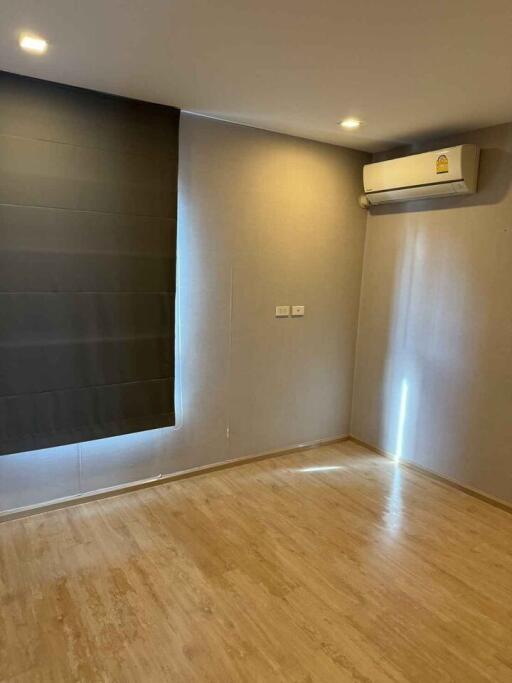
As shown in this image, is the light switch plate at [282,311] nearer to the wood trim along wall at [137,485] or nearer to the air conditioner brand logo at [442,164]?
the wood trim along wall at [137,485]

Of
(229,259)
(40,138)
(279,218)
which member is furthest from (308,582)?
(40,138)

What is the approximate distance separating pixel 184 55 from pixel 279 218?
5.01 ft

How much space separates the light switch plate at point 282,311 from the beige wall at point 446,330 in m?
0.81

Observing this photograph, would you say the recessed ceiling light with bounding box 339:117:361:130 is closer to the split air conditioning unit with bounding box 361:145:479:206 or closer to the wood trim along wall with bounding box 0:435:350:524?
the split air conditioning unit with bounding box 361:145:479:206

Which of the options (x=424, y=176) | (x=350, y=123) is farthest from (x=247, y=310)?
(x=424, y=176)

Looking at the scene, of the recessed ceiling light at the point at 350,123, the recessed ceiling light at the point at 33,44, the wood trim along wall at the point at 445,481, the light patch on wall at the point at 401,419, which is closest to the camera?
the recessed ceiling light at the point at 33,44

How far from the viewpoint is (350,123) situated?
3027 mm

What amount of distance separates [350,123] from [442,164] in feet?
2.23

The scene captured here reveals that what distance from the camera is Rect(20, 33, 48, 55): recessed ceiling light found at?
197 cm

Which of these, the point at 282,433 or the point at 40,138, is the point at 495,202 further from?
the point at 40,138

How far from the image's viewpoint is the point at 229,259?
3291 mm

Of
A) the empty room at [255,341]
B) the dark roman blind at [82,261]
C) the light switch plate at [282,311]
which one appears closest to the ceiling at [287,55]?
the empty room at [255,341]

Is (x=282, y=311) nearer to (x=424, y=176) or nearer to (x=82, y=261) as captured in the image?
(x=424, y=176)

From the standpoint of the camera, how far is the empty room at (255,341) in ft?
6.23
